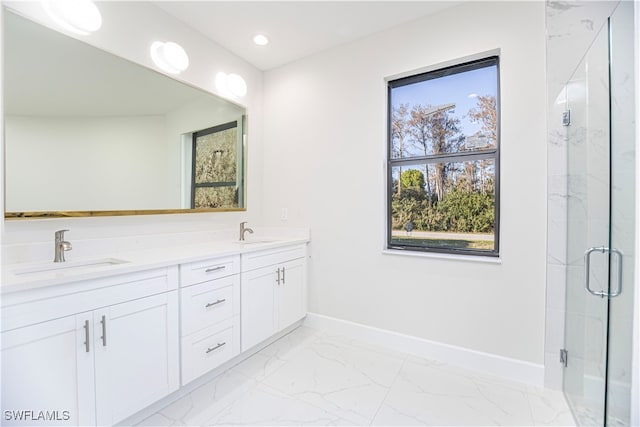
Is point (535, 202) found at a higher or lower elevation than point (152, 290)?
higher

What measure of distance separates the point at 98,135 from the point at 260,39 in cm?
152

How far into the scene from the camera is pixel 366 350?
2412 mm

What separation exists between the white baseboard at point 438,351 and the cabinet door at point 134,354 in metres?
1.42

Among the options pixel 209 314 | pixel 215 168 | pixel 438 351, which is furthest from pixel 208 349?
pixel 438 351

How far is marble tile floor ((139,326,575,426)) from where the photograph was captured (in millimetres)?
1613

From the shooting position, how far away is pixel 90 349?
136 centimetres

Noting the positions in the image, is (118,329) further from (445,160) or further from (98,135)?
(445,160)

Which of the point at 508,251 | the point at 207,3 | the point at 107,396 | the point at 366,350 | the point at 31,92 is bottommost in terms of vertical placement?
the point at 366,350

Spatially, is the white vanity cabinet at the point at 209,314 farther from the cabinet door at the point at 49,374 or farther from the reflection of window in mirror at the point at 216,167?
the reflection of window in mirror at the point at 216,167

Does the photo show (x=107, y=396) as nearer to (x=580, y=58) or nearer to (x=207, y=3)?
(x=207, y=3)

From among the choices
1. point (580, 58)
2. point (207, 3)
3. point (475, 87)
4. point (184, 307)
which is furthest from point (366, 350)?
point (207, 3)

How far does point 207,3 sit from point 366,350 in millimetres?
2929

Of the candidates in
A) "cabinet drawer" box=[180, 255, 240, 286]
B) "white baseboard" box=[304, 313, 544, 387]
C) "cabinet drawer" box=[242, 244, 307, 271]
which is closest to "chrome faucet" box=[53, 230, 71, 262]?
"cabinet drawer" box=[180, 255, 240, 286]

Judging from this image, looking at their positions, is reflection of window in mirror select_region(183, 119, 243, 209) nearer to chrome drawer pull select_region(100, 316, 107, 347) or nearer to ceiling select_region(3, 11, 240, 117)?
ceiling select_region(3, 11, 240, 117)
